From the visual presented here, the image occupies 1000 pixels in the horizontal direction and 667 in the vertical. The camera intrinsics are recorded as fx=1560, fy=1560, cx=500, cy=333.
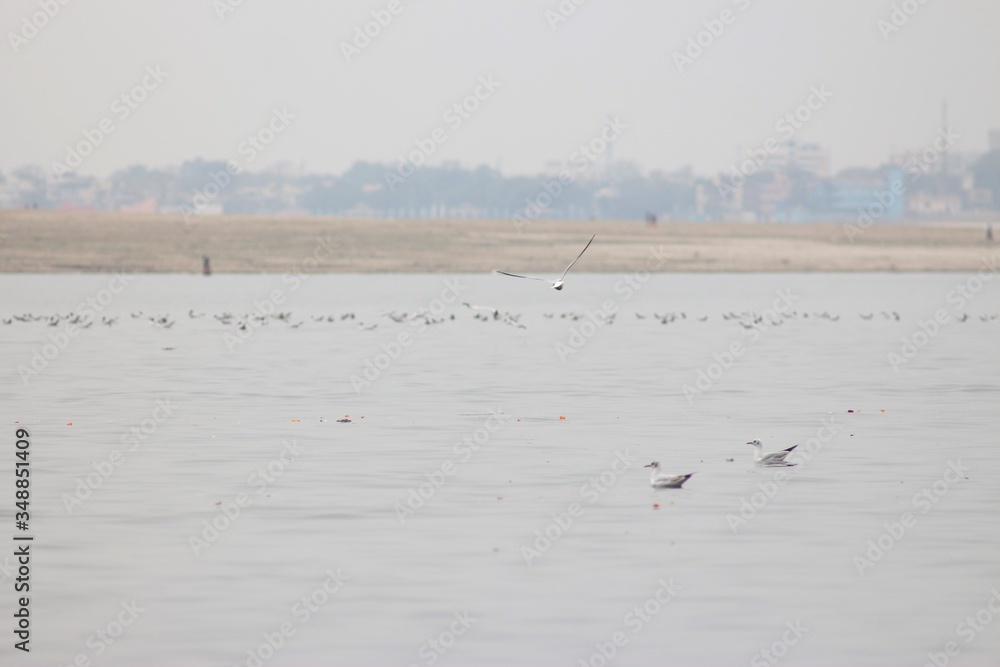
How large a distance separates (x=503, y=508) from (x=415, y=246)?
288 ft

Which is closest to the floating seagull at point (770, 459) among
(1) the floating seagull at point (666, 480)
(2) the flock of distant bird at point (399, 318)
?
(1) the floating seagull at point (666, 480)

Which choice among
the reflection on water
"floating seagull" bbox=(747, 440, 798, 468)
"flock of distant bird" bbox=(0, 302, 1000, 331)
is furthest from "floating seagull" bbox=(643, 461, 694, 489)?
"flock of distant bird" bbox=(0, 302, 1000, 331)

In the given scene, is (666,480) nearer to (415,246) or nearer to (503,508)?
(503,508)

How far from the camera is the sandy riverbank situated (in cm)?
9744

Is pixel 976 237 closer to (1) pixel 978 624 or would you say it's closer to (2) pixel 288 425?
(2) pixel 288 425

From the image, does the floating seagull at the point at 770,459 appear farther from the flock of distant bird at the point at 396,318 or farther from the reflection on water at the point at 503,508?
the flock of distant bird at the point at 396,318

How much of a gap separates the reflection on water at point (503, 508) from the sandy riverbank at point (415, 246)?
54598 millimetres

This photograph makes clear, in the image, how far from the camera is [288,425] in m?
27.8

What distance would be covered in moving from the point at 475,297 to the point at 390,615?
67175 mm

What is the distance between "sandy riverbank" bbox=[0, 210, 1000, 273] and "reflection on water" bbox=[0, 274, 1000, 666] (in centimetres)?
5460

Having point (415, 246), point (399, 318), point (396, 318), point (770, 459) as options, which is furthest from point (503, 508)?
point (415, 246)

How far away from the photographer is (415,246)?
107 m

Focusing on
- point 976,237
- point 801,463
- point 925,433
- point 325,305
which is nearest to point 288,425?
point 801,463

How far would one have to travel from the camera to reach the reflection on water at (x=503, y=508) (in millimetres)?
13961
